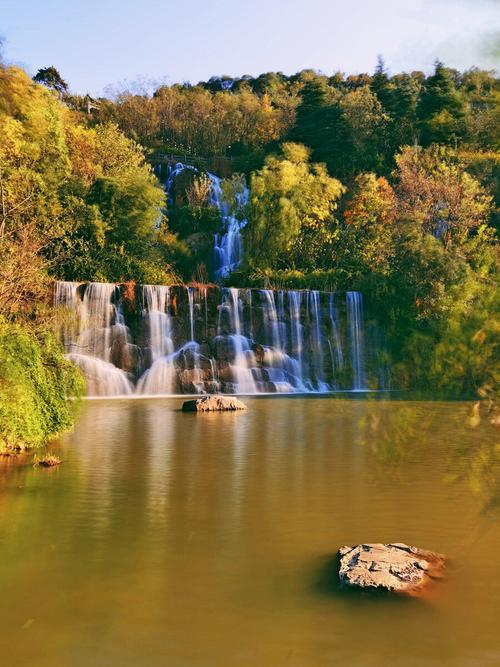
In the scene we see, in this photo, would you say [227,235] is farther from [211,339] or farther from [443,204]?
[211,339]

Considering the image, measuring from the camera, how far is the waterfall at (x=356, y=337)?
36.5 meters

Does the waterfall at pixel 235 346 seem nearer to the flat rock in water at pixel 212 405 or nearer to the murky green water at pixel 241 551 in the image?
the flat rock in water at pixel 212 405

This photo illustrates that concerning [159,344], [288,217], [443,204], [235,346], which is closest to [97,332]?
[159,344]

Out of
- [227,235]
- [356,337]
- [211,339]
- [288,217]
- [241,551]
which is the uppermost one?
[288,217]

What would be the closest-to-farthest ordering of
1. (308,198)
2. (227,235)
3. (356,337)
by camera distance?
(356,337), (227,235), (308,198)

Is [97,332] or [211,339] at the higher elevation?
[97,332]

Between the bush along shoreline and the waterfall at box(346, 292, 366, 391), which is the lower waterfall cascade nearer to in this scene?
the waterfall at box(346, 292, 366, 391)

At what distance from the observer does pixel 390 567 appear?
7520mm

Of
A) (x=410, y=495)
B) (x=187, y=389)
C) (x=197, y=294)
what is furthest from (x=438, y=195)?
(x=410, y=495)

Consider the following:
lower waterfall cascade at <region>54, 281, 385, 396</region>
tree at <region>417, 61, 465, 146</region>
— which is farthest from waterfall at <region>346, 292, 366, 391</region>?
tree at <region>417, 61, 465, 146</region>

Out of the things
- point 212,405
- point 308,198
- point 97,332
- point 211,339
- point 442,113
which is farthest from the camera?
point 442,113

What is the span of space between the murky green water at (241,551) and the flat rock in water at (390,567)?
0.80ft

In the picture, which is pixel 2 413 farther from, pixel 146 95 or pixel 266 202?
pixel 146 95

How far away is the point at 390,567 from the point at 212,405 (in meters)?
17.0
